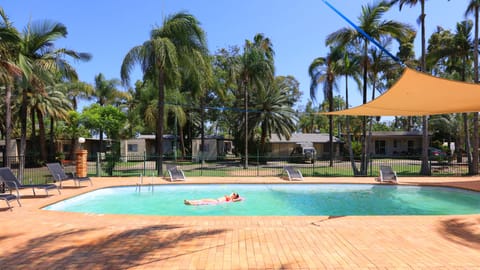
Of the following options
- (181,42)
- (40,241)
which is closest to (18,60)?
(40,241)

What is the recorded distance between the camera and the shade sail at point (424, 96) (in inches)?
298

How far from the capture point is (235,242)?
212 inches

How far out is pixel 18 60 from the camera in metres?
10.5

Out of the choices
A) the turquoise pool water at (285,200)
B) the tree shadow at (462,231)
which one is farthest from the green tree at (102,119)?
the tree shadow at (462,231)

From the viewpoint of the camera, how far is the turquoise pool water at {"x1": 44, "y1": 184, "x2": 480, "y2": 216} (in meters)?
10.3

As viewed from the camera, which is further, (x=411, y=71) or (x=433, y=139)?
(x=433, y=139)

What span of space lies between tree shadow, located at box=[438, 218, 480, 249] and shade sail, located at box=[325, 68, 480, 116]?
3.07 metres

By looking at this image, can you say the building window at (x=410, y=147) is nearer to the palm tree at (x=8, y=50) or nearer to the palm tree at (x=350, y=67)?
the palm tree at (x=350, y=67)

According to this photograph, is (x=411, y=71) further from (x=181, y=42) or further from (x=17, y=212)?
(x=181, y=42)

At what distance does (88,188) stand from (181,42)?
9.36 metres

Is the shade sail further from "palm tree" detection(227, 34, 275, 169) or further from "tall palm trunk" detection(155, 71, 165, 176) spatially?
"palm tree" detection(227, 34, 275, 169)

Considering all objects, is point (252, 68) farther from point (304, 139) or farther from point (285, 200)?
A: point (304, 139)

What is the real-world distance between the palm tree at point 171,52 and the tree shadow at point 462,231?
532 inches

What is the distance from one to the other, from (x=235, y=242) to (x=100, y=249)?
2074mm
